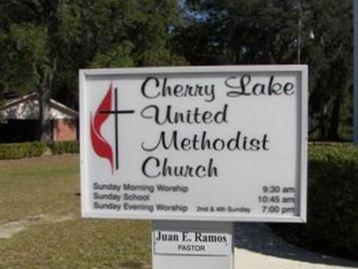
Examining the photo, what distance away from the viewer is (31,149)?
36.5 meters

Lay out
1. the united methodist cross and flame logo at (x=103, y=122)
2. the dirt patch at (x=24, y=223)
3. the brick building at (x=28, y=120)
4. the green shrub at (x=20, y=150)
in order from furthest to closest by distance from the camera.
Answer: the brick building at (x=28, y=120), the green shrub at (x=20, y=150), the dirt patch at (x=24, y=223), the united methodist cross and flame logo at (x=103, y=122)

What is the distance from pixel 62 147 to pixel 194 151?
3459 centimetres

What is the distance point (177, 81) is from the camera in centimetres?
498

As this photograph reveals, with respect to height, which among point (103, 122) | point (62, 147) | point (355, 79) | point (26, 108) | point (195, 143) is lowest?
point (62, 147)

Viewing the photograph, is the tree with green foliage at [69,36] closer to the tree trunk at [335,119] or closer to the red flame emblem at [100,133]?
the tree trunk at [335,119]

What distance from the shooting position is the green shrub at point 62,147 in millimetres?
38656

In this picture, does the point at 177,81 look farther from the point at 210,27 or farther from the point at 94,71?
the point at 210,27

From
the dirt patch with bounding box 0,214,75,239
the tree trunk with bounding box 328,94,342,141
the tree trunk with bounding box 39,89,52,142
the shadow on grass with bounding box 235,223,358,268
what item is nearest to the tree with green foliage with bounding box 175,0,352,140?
the tree trunk with bounding box 328,94,342,141

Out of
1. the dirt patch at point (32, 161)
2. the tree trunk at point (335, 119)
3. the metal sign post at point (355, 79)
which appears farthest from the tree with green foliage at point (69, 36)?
the tree trunk at point (335, 119)

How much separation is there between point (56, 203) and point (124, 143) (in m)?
10.4

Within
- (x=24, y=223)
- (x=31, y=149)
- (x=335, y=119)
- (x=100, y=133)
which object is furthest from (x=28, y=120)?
(x=100, y=133)

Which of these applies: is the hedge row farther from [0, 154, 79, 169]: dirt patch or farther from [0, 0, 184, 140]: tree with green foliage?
[0, 0, 184, 140]: tree with green foliage

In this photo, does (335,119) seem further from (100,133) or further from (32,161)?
(100,133)

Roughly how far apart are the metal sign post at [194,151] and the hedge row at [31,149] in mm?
30308
